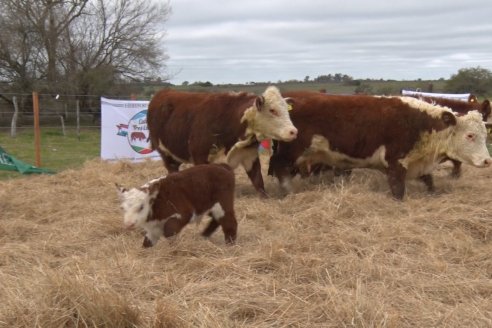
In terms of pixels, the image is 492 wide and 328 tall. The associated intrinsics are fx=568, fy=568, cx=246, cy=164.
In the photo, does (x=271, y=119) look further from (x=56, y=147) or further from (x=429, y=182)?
(x=56, y=147)

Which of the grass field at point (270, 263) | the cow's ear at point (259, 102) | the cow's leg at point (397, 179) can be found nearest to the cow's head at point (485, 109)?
the grass field at point (270, 263)

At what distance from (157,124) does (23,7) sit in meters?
20.1

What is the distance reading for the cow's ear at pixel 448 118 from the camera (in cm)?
762

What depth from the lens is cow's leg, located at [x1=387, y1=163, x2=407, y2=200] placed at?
25.2 ft

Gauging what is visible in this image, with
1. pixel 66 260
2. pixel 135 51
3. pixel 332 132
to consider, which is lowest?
pixel 66 260

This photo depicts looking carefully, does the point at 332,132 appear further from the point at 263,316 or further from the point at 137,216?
the point at 263,316

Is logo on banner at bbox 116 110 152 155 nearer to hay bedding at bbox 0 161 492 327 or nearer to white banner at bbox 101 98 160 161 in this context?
A: white banner at bbox 101 98 160 161

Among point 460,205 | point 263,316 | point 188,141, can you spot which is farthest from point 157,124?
point 263,316

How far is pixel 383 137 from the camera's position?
7.80 metres

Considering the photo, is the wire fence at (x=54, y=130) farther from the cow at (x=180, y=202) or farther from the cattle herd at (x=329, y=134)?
the cow at (x=180, y=202)

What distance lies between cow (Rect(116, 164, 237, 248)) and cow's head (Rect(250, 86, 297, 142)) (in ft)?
7.06

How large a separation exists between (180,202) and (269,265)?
1.12m

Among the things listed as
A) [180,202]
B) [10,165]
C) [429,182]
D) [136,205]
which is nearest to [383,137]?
[429,182]

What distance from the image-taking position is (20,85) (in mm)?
25812
